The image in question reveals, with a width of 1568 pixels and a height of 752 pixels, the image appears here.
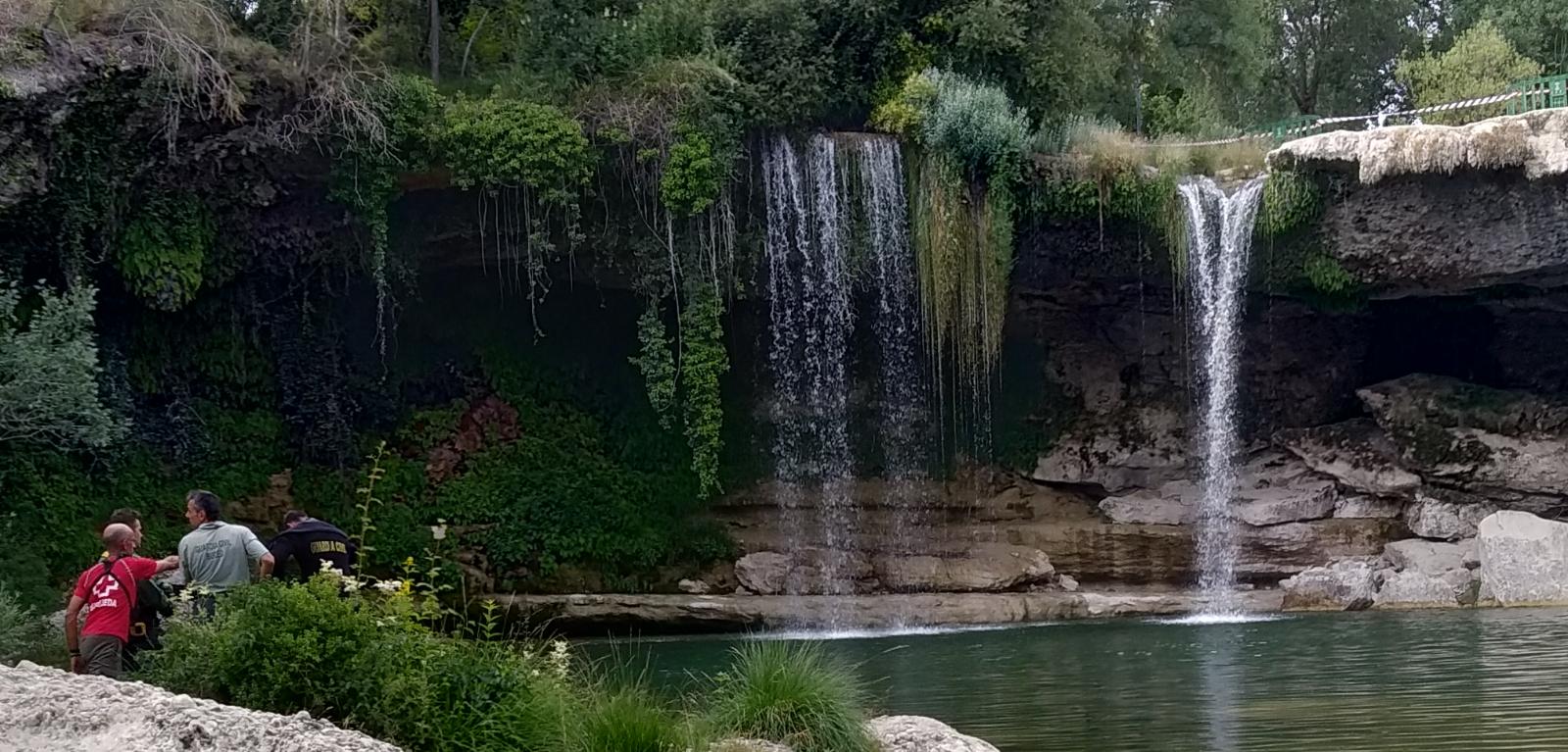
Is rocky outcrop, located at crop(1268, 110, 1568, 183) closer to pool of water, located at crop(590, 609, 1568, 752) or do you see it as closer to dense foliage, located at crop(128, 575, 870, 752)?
pool of water, located at crop(590, 609, 1568, 752)

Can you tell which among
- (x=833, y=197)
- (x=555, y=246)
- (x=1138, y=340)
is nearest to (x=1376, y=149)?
(x=1138, y=340)

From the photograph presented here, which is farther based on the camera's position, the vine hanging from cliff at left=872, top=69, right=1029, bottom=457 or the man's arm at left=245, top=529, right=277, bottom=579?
the vine hanging from cliff at left=872, top=69, right=1029, bottom=457

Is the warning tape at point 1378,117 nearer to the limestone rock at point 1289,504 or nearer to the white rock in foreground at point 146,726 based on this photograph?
the limestone rock at point 1289,504

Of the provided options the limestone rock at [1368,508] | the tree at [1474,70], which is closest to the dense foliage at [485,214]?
the limestone rock at [1368,508]

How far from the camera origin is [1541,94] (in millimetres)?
19641

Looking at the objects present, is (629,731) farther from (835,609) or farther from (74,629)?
(835,609)

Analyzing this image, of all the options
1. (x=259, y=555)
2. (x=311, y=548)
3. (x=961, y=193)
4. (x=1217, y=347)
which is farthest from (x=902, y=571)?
(x=259, y=555)

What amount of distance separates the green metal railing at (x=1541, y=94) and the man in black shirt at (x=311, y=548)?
1676 cm

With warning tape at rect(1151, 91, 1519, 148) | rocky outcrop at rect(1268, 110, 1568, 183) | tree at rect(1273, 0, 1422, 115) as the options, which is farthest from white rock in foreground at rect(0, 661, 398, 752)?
tree at rect(1273, 0, 1422, 115)

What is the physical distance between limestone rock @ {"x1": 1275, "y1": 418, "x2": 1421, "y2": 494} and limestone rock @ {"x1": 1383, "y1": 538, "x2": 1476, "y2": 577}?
3.69 feet

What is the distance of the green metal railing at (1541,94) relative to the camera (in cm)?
1942

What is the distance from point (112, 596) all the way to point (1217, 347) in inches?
667

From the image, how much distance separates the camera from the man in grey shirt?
831 cm

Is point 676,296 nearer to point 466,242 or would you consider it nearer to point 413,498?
point 466,242
